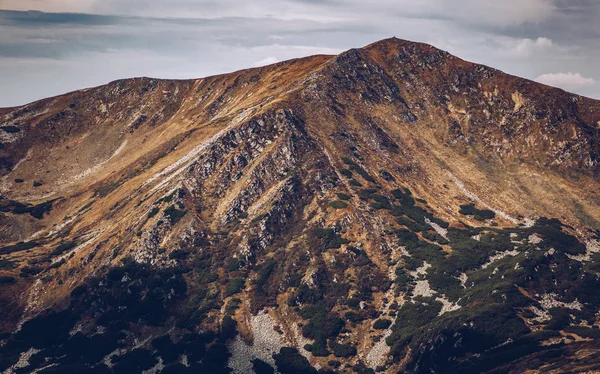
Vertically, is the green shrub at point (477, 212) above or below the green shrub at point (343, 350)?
above

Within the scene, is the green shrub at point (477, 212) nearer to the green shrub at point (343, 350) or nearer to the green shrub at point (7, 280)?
the green shrub at point (343, 350)

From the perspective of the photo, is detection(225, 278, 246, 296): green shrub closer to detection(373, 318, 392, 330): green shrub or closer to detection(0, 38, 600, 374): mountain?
detection(0, 38, 600, 374): mountain

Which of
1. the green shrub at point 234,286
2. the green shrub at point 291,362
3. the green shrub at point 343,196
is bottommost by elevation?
the green shrub at point 291,362

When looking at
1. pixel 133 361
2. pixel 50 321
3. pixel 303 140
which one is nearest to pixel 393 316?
pixel 133 361

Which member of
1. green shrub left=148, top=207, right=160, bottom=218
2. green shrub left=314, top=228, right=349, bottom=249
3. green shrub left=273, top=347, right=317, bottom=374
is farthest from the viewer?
green shrub left=148, top=207, right=160, bottom=218

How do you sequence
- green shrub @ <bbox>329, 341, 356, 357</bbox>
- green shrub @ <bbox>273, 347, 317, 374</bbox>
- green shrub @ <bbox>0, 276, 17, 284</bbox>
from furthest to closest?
green shrub @ <bbox>0, 276, 17, 284</bbox> < green shrub @ <bbox>329, 341, 356, 357</bbox> < green shrub @ <bbox>273, 347, 317, 374</bbox>

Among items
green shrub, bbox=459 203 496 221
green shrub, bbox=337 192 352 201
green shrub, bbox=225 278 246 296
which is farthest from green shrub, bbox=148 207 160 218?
green shrub, bbox=459 203 496 221

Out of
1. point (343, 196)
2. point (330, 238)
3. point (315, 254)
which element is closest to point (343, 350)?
point (315, 254)

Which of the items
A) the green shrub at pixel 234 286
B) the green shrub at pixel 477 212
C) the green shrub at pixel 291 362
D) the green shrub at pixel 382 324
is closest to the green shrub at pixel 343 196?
the green shrub at pixel 477 212

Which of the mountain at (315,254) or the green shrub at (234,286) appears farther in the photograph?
the green shrub at (234,286)
